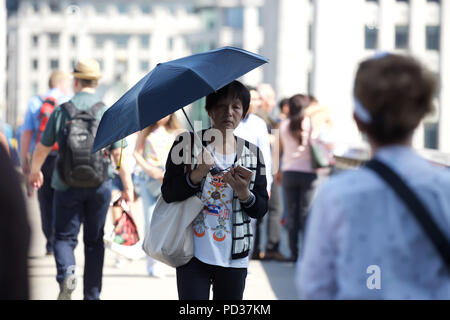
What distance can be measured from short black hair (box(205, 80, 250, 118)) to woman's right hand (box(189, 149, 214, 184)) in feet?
0.99

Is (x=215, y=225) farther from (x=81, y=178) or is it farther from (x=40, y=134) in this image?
(x=40, y=134)

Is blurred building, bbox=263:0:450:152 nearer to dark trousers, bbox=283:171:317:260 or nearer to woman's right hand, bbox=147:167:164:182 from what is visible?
dark trousers, bbox=283:171:317:260

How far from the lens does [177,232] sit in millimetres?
4352

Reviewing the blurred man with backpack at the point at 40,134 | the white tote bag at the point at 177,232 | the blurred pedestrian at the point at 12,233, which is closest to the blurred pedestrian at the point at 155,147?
the blurred man with backpack at the point at 40,134

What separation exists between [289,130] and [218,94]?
530 centimetres

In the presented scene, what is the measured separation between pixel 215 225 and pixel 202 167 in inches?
11.8

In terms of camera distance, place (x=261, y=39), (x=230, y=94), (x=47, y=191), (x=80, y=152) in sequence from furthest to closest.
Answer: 1. (x=261, y=39)
2. (x=47, y=191)
3. (x=80, y=152)
4. (x=230, y=94)

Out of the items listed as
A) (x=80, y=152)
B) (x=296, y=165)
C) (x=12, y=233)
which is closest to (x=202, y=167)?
(x=12, y=233)

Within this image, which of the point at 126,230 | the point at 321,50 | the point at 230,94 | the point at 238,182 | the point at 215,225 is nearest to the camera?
the point at 238,182

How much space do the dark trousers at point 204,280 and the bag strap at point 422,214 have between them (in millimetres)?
2011

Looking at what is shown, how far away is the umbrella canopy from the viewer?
14.3 ft

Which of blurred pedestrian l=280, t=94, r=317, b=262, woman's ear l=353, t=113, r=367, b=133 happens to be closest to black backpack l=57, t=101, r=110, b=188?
blurred pedestrian l=280, t=94, r=317, b=262
